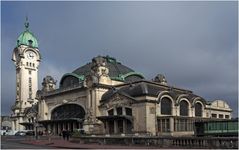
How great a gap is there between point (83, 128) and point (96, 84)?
350 inches

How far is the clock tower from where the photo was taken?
357 ft

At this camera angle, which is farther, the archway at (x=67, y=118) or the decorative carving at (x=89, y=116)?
the archway at (x=67, y=118)

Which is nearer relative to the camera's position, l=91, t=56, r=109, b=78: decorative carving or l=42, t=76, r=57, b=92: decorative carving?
l=91, t=56, r=109, b=78: decorative carving

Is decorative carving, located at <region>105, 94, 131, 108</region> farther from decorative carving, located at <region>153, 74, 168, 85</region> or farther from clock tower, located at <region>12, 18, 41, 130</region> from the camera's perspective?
clock tower, located at <region>12, 18, 41, 130</region>

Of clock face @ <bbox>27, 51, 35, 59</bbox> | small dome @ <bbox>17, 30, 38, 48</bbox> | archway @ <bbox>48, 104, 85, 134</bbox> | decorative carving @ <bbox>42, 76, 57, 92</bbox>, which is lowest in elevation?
archway @ <bbox>48, 104, 85, 134</bbox>

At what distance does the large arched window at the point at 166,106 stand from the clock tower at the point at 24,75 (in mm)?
55332

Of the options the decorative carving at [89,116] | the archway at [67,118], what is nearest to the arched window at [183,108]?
the decorative carving at [89,116]

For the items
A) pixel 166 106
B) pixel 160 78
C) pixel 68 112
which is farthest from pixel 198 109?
pixel 68 112

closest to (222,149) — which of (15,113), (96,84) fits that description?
(96,84)

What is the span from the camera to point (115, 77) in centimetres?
7881

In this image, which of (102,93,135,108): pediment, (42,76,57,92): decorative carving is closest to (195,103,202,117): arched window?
(102,93,135,108): pediment

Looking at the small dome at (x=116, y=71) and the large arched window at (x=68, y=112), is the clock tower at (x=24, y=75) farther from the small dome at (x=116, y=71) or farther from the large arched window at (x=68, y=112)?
the small dome at (x=116, y=71)

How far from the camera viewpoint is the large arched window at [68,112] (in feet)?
249

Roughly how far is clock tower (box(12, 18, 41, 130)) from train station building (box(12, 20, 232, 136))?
Answer: 6326 mm
